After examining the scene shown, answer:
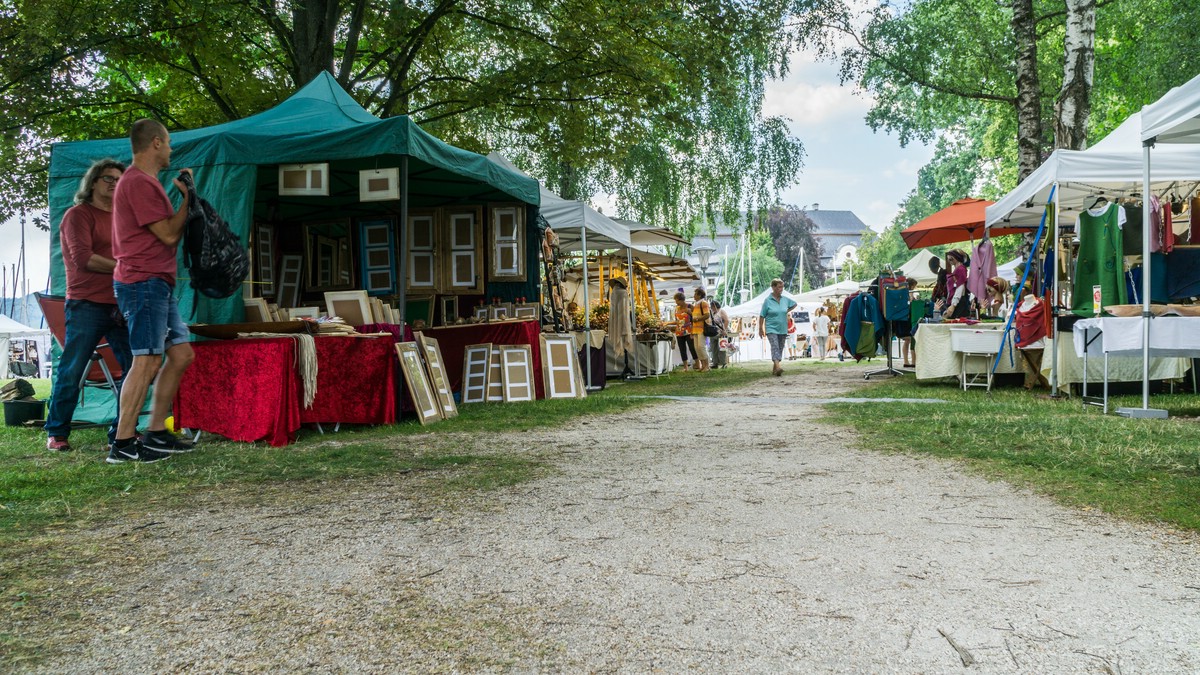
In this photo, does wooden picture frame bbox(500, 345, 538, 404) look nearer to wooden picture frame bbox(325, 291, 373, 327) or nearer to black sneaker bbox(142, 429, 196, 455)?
wooden picture frame bbox(325, 291, 373, 327)

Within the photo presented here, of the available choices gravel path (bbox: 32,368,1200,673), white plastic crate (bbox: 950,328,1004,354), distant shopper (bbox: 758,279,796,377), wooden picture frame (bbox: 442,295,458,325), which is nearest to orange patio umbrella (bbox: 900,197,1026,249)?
distant shopper (bbox: 758,279,796,377)

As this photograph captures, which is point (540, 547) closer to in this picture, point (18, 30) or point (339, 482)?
point (339, 482)

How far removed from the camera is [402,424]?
747 cm

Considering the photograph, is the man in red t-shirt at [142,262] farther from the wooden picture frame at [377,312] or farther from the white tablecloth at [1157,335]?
the white tablecloth at [1157,335]

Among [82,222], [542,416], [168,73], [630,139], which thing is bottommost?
[542,416]

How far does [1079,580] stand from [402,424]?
19.0 feet

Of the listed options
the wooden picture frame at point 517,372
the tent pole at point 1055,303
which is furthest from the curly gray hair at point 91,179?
the tent pole at point 1055,303

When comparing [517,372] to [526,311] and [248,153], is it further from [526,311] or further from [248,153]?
[248,153]

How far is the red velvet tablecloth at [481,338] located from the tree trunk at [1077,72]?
9.07 metres

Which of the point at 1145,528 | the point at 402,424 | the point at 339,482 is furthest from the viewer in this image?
the point at 402,424

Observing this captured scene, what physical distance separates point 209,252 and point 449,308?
247 inches

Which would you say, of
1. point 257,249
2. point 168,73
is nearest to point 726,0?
point 257,249

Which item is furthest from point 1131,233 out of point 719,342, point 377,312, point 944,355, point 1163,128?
point 719,342

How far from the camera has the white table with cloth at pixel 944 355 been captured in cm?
1085
